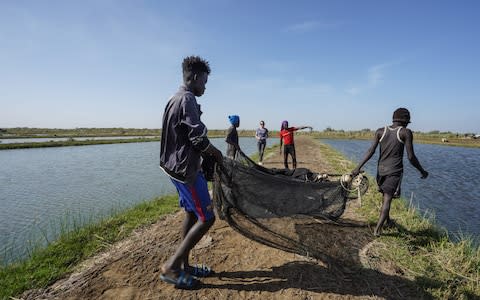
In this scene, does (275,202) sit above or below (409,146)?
below

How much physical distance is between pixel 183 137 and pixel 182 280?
63.7 inches

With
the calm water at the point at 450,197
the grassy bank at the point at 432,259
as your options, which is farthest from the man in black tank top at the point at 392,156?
the calm water at the point at 450,197

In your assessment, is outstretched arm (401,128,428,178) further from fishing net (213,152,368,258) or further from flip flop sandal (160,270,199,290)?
flip flop sandal (160,270,199,290)

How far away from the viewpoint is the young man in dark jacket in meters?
2.62

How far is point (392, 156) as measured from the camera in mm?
4352

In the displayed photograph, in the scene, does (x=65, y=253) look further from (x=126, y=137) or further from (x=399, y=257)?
(x=126, y=137)

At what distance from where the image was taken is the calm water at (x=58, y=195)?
21.0 ft

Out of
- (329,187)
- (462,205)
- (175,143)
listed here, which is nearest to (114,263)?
(175,143)

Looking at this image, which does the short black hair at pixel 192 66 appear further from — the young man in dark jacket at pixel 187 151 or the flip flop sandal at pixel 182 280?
the flip flop sandal at pixel 182 280

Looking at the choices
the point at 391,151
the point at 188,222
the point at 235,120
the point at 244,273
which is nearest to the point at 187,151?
the point at 188,222

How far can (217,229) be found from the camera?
182 inches

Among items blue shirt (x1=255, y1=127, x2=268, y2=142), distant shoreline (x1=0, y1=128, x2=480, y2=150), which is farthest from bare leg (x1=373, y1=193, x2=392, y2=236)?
distant shoreline (x1=0, y1=128, x2=480, y2=150)

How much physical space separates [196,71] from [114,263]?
2838mm

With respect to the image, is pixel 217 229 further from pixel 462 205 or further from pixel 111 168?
pixel 111 168
